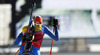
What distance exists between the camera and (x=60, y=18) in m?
10.4

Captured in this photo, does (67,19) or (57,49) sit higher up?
(67,19)

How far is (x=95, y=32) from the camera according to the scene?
34.5ft

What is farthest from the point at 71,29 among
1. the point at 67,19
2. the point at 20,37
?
the point at 20,37

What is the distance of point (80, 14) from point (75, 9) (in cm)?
27

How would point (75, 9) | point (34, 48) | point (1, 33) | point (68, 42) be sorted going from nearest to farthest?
point (34, 48) < point (1, 33) < point (75, 9) < point (68, 42)

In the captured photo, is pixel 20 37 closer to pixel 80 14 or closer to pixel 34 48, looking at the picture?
pixel 34 48

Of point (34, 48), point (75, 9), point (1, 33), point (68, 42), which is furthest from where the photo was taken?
point (68, 42)

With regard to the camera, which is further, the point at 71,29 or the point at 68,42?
the point at 68,42

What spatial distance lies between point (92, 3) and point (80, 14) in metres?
0.58

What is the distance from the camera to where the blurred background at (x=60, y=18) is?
9898 mm

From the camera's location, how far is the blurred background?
9.90m

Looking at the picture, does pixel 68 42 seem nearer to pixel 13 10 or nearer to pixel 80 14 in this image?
pixel 80 14

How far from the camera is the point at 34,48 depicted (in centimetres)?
442

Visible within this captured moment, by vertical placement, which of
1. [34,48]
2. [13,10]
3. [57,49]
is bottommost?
[57,49]
